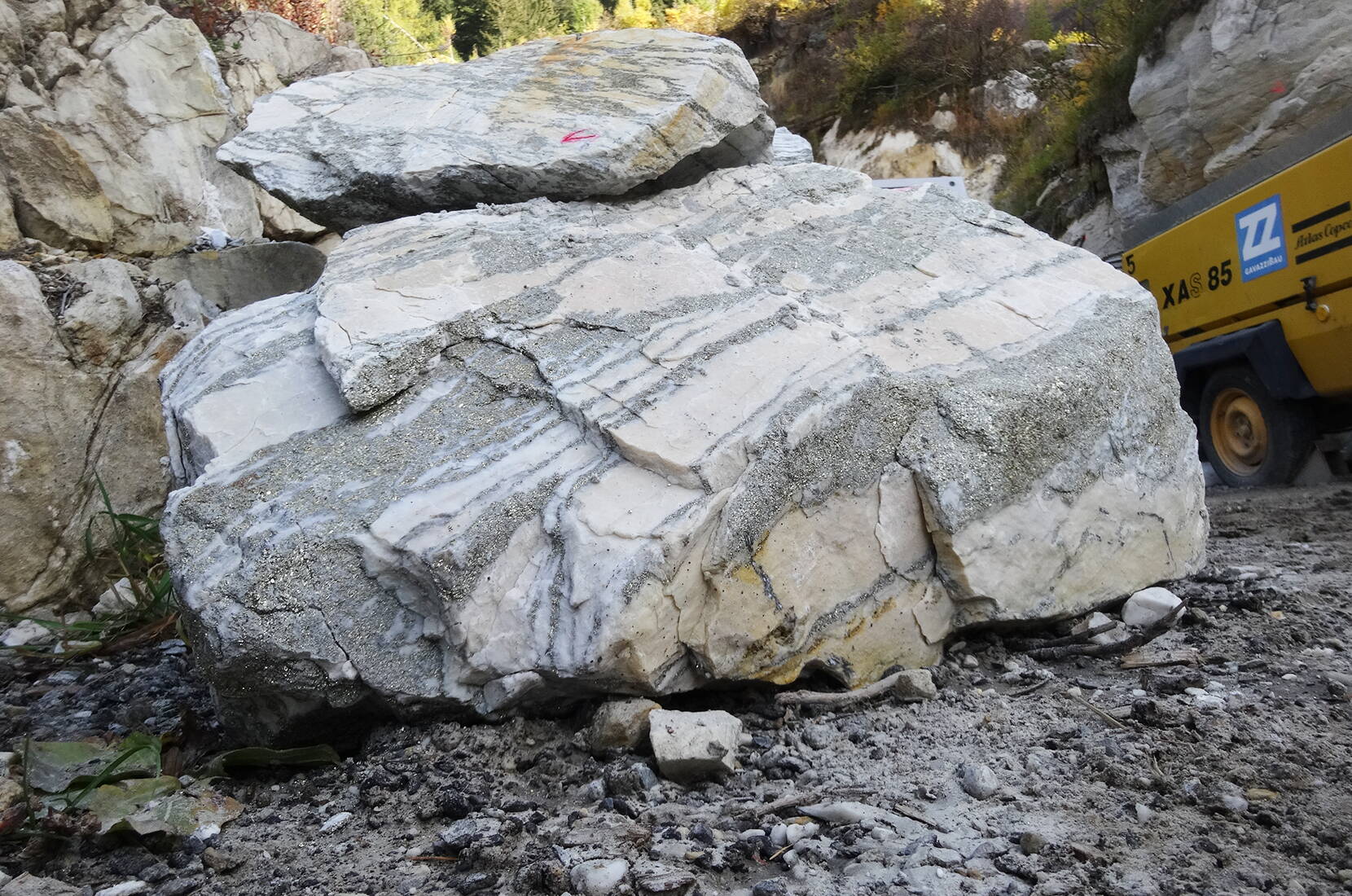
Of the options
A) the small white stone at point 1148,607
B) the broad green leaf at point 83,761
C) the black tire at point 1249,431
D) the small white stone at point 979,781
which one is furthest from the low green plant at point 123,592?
the black tire at point 1249,431

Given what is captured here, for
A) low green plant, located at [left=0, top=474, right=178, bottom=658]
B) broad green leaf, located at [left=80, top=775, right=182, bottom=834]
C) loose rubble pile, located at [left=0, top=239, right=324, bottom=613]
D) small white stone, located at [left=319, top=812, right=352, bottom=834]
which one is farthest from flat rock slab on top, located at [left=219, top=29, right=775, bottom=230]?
small white stone, located at [left=319, top=812, right=352, bottom=834]

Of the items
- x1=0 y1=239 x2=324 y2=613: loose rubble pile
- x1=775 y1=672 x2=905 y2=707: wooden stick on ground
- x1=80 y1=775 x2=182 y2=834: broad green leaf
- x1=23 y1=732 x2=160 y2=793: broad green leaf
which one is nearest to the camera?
x1=80 y1=775 x2=182 y2=834: broad green leaf

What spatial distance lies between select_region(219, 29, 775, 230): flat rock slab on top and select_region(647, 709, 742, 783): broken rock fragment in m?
2.25

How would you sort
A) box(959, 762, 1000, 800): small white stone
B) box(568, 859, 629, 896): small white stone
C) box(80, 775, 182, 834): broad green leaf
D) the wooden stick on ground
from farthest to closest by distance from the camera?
the wooden stick on ground
box(80, 775, 182, 834): broad green leaf
box(959, 762, 1000, 800): small white stone
box(568, 859, 629, 896): small white stone

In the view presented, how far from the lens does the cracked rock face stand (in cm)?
221

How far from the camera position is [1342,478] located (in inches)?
221

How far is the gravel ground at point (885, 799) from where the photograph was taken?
5.37ft

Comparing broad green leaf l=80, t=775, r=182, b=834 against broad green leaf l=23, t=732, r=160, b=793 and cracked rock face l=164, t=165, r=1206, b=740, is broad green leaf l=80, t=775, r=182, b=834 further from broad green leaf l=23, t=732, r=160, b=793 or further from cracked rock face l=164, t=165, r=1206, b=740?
cracked rock face l=164, t=165, r=1206, b=740

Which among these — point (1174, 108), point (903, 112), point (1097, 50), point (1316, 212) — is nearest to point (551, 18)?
point (903, 112)

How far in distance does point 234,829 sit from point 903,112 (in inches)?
590

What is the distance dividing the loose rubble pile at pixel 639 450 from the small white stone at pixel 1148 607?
4.1 inches

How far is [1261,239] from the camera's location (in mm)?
Result: 5270

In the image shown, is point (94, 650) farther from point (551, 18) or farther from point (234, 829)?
point (551, 18)

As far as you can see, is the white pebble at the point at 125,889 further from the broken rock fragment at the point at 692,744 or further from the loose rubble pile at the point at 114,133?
the loose rubble pile at the point at 114,133
